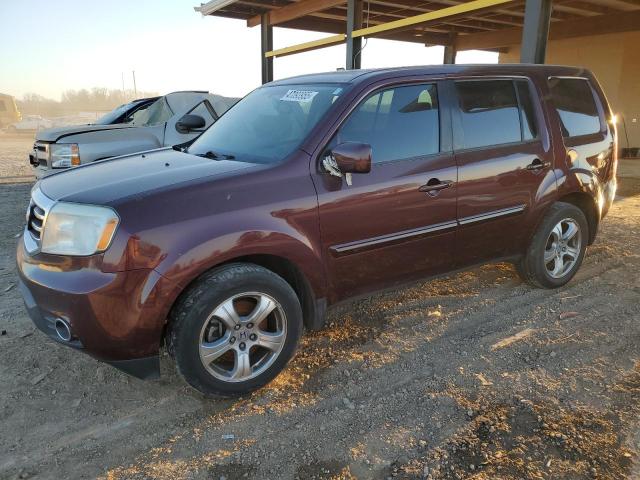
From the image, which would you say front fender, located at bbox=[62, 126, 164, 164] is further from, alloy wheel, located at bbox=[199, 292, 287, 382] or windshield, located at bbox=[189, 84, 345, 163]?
alloy wheel, located at bbox=[199, 292, 287, 382]

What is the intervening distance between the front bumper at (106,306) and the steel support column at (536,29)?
5875 millimetres

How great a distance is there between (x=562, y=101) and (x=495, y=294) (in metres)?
1.74

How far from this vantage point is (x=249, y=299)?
287cm

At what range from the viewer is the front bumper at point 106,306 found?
96.4 inches

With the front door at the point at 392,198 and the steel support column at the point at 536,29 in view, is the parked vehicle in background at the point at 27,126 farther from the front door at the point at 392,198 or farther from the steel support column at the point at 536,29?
the front door at the point at 392,198

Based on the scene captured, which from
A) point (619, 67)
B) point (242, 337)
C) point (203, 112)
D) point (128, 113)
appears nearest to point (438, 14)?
point (203, 112)

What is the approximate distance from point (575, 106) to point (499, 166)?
1249mm

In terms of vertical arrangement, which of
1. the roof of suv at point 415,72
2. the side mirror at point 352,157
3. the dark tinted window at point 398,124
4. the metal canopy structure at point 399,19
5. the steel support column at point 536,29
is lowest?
the side mirror at point 352,157

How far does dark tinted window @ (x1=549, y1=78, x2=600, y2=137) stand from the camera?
422cm

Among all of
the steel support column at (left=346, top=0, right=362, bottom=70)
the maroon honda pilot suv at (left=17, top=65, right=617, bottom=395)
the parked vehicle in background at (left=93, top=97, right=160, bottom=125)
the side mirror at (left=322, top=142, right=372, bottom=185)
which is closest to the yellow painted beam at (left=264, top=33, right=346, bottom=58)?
the steel support column at (left=346, top=0, right=362, bottom=70)

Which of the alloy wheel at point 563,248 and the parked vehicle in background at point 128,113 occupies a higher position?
the parked vehicle in background at point 128,113

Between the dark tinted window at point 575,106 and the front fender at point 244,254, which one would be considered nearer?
the front fender at point 244,254

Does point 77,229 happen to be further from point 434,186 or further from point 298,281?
point 434,186

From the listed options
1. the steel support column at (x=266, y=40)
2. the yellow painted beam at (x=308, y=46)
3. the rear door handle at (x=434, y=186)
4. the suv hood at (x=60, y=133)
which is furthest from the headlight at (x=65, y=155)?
the steel support column at (x=266, y=40)
